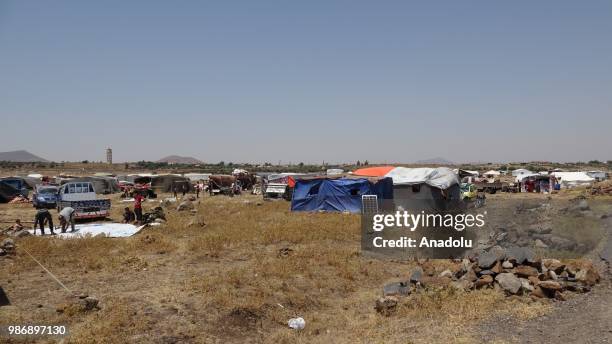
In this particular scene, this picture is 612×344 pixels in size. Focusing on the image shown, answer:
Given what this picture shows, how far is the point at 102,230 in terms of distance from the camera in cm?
1856

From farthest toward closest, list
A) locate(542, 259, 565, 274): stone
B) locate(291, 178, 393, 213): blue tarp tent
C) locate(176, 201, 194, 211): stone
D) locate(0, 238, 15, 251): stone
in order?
locate(176, 201, 194, 211): stone, locate(291, 178, 393, 213): blue tarp tent, locate(0, 238, 15, 251): stone, locate(542, 259, 565, 274): stone

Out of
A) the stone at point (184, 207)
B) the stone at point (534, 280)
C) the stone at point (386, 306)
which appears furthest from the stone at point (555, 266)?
the stone at point (184, 207)

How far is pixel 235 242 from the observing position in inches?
627

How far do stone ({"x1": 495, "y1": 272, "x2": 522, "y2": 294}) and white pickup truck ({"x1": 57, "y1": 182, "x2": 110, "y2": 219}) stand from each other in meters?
18.6

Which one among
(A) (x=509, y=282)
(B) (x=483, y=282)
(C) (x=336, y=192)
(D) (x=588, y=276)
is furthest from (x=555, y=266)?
(C) (x=336, y=192)

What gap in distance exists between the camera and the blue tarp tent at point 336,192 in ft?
80.3

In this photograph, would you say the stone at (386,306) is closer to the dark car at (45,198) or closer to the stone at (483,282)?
the stone at (483,282)

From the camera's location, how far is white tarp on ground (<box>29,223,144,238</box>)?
1738 centimetres

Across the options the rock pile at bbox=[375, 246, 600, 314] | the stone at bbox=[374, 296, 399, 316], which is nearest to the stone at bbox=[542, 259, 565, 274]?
the rock pile at bbox=[375, 246, 600, 314]

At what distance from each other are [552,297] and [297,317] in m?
5.44

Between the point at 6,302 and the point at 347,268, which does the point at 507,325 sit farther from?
the point at 6,302

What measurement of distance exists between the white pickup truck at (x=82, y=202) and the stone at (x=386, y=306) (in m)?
16.9

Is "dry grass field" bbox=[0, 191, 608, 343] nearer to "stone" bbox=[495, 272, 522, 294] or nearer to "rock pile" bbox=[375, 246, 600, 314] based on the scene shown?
"stone" bbox=[495, 272, 522, 294]

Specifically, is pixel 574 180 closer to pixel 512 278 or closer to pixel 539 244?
pixel 539 244
